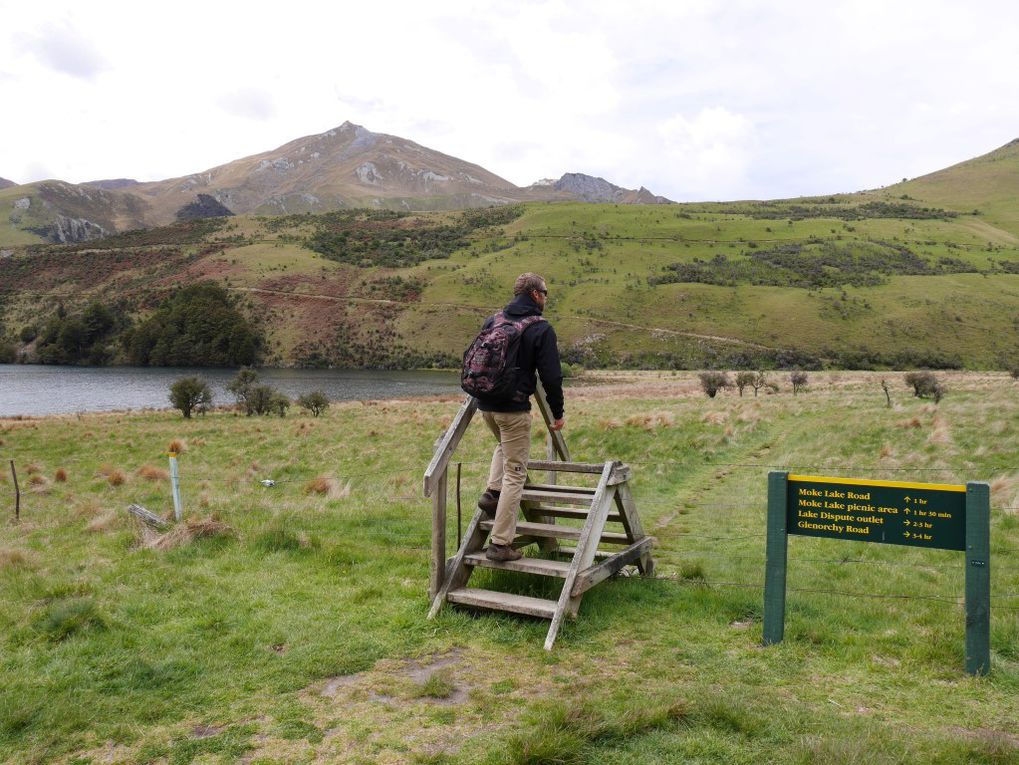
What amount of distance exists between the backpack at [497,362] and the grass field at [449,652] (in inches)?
87.5

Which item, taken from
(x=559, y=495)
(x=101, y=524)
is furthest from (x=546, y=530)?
(x=101, y=524)

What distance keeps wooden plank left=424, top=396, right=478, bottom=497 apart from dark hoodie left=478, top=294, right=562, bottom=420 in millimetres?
531

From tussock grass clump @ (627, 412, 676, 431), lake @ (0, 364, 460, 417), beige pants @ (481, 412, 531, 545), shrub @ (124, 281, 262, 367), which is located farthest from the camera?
shrub @ (124, 281, 262, 367)

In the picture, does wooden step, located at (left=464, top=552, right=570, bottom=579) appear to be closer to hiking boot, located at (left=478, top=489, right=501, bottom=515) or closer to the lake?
hiking boot, located at (left=478, top=489, right=501, bottom=515)

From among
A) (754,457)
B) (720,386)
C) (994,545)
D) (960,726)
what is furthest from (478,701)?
(720,386)

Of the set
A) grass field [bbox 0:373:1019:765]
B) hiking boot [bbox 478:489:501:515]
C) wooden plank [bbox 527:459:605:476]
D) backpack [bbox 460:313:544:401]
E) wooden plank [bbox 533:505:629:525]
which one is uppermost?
backpack [bbox 460:313:544:401]

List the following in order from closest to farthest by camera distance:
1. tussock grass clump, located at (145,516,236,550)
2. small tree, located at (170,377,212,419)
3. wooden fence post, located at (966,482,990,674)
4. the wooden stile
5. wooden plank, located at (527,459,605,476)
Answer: wooden fence post, located at (966,482,990,674), the wooden stile, wooden plank, located at (527,459,605,476), tussock grass clump, located at (145,516,236,550), small tree, located at (170,377,212,419)

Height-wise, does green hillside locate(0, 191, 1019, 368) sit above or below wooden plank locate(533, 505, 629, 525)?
above

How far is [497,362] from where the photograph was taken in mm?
6320

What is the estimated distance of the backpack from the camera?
6312 millimetres

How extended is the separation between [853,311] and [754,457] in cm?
8614

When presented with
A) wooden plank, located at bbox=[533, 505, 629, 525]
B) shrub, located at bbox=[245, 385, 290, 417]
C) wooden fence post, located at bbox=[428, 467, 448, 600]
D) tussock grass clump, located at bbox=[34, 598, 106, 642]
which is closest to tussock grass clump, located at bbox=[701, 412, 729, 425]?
wooden plank, located at bbox=[533, 505, 629, 525]

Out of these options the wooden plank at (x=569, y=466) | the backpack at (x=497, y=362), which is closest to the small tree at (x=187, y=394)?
the wooden plank at (x=569, y=466)

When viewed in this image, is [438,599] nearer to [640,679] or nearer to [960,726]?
[640,679]
